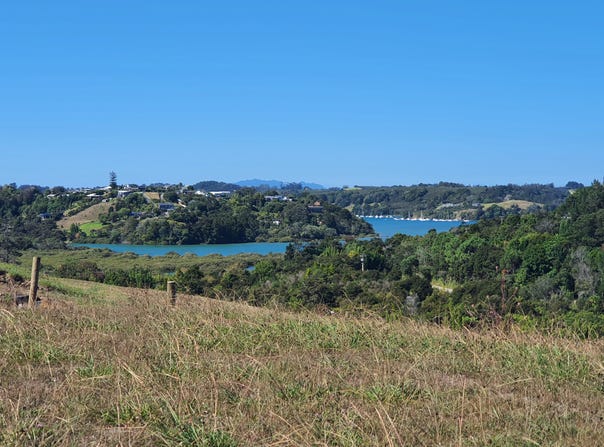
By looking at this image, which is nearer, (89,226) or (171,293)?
(171,293)

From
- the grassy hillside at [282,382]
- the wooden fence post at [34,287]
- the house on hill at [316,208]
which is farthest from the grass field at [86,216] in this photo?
the grassy hillside at [282,382]

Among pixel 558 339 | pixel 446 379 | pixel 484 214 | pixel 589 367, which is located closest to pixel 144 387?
pixel 446 379

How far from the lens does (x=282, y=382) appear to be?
5254mm

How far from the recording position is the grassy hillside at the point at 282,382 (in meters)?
4.17

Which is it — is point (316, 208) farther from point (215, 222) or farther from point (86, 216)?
point (86, 216)

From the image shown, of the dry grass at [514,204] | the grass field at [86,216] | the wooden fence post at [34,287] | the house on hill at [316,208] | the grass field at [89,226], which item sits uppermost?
the wooden fence post at [34,287]

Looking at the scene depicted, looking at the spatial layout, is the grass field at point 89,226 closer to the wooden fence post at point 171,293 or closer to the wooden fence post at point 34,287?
the wooden fence post at point 34,287

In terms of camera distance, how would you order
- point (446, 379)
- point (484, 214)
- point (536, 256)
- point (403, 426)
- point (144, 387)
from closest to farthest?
point (403, 426)
point (144, 387)
point (446, 379)
point (536, 256)
point (484, 214)

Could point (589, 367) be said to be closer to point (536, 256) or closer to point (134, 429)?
point (134, 429)

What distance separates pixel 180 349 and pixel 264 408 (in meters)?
1.85

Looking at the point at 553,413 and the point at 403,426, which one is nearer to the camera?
the point at 403,426

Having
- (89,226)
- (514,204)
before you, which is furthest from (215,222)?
(514,204)

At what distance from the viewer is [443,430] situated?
4.27 metres

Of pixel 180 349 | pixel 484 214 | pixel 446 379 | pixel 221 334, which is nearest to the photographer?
pixel 446 379
